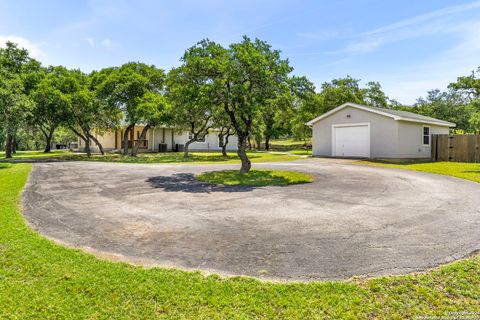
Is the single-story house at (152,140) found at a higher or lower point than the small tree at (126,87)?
lower

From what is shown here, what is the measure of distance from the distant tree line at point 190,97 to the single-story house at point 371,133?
11.0ft

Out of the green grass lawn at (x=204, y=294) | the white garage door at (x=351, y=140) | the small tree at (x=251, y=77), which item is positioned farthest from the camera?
the white garage door at (x=351, y=140)

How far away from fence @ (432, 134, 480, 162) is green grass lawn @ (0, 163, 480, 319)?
20536 millimetres

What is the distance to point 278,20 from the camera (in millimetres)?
15484

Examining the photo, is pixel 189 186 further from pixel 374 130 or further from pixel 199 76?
pixel 374 130

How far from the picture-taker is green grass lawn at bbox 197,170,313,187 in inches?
452

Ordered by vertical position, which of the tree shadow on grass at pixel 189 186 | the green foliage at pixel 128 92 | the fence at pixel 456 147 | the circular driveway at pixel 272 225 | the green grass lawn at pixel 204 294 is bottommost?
the green grass lawn at pixel 204 294

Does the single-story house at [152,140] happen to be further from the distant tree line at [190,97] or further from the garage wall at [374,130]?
the garage wall at [374,130]

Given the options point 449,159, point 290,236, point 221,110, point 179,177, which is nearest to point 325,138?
point 449,159

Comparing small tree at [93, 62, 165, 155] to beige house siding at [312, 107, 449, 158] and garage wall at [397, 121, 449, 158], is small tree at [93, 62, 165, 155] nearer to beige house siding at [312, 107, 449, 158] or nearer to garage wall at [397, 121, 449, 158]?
beige house siding at [312, 107, 449, 158]

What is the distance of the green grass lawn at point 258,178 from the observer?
452 inches

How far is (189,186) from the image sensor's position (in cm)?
1088

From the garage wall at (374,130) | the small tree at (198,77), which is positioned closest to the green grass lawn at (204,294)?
the small tree at (198,77)

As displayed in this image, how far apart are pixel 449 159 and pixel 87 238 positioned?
78.2 feet
